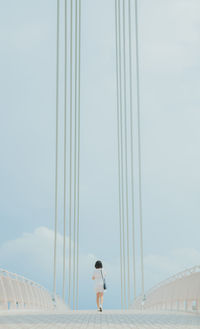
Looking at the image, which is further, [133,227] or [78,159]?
[78,159]

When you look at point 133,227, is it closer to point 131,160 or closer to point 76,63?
point 131,160

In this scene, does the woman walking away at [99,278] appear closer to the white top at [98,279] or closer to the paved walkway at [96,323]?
the white top at [98,279]

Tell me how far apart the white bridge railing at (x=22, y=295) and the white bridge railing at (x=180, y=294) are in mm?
3255

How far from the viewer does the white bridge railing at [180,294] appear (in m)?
11.2

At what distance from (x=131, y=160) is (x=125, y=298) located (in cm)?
531

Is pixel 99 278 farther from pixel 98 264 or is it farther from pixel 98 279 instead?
pixel 98 264

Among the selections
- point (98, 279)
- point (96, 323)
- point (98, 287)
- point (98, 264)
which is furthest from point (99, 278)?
point (96, 323)

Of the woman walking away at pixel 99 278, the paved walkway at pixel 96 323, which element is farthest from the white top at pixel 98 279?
the paved walkway at pixel 96 323

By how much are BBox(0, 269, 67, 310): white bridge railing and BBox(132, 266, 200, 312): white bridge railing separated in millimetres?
3255

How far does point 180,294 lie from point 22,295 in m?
3.57

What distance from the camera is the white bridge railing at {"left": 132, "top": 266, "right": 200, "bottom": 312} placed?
11.2m

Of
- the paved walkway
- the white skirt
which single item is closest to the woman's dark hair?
the white skirt

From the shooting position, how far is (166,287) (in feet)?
50.7

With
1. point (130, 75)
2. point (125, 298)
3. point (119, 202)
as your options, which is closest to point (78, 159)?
point (119, 202)
